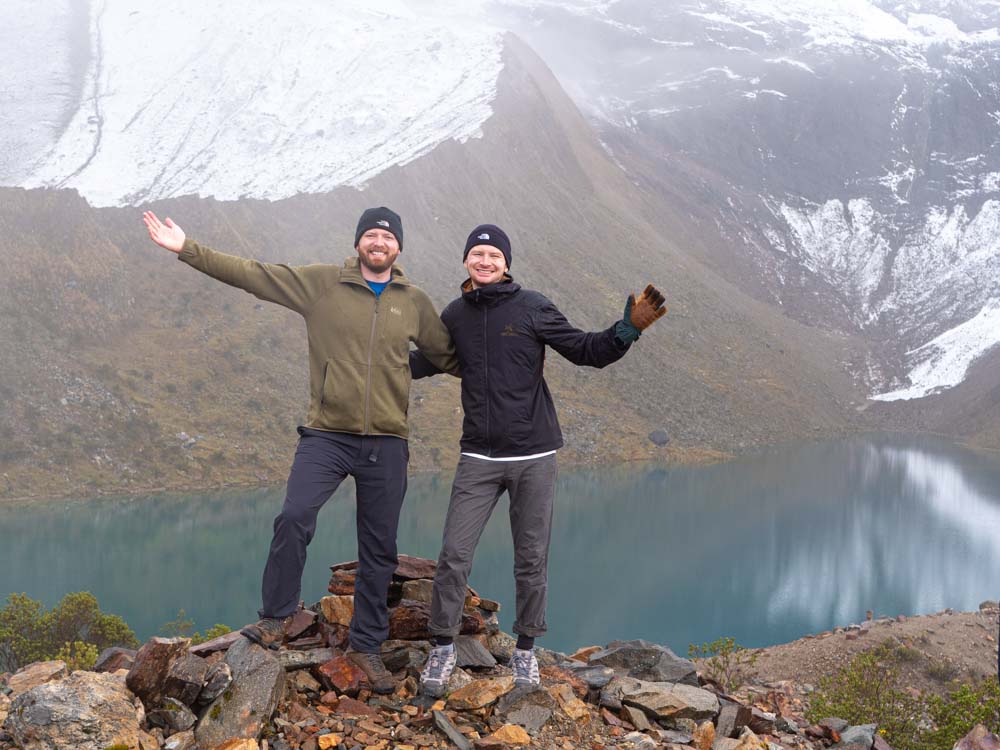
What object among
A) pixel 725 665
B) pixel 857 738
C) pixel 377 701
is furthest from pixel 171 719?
pixel 725 665

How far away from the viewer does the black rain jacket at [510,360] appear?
584 centimetres

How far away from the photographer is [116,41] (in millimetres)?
104250

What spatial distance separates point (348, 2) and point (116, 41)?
Result: 89.7ft

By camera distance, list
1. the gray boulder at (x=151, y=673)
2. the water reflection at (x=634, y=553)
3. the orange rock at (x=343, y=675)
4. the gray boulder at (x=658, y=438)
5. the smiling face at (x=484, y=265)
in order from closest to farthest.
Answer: the gray boulder at (x=151, y=673) → the orange rock at (x=343, y=675) → the smiling face at (x=484, y=265) → the water reflection at (x=634, y=553) → the gray boulder at (x=658, y=438)

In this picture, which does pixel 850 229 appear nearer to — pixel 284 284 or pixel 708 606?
pixel 708 606

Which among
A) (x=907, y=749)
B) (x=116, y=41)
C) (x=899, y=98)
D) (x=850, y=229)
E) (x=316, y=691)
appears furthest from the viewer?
(x=899, y=98)

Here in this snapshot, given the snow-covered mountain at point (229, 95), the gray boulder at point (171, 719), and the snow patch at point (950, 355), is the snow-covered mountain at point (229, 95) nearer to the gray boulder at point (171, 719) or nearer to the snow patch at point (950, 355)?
the snow patch at point (950, 355)

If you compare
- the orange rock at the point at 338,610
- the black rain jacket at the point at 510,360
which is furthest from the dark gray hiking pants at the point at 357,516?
the black rain jacket at the point at 510,360

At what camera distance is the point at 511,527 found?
5.80 meters

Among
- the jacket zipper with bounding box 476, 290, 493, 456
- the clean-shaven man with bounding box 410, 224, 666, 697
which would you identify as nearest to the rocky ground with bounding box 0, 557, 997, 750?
the clean-shaven man with bounding box 410, 224, 666, 697

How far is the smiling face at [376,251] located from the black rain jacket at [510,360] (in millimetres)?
552

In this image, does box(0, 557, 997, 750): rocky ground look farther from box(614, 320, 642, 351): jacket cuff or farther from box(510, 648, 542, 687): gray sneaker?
box(614, 320, 642, 351): jacket cuff

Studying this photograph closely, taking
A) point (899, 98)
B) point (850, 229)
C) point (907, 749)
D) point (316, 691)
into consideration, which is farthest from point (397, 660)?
point (899, 98)

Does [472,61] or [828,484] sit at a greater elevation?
[472,61]
